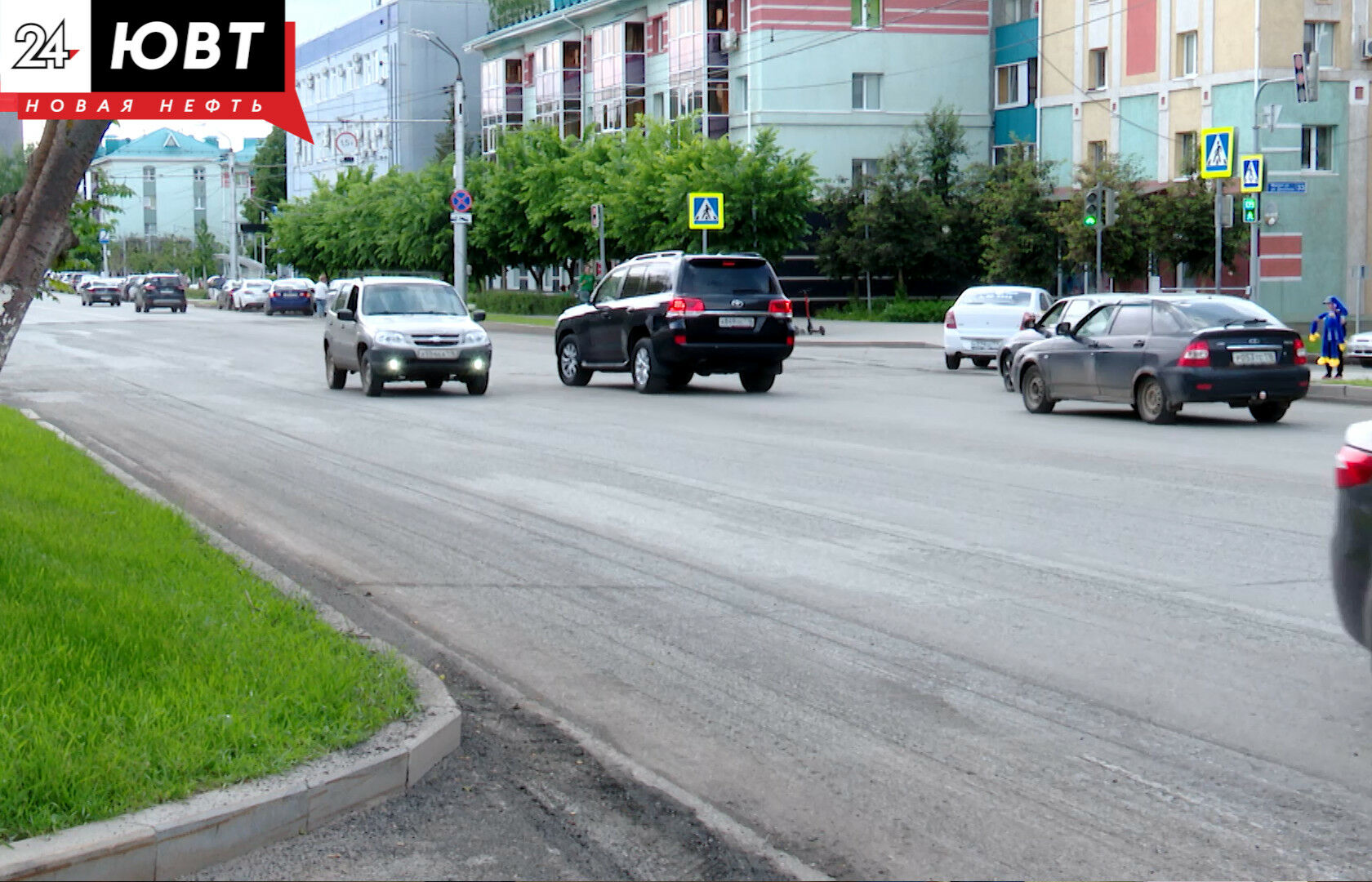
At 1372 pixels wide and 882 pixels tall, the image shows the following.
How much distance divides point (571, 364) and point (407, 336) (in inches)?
133

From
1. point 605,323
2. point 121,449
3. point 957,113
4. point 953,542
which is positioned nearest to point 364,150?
point 957,113

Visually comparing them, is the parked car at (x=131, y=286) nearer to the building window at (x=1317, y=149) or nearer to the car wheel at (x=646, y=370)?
the building window at (x=1317, y=149)

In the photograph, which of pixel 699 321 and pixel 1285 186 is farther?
pixel 1285 186

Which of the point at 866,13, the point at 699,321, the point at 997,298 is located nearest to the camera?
the point at 699,321

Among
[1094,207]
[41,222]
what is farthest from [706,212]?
[41,222]

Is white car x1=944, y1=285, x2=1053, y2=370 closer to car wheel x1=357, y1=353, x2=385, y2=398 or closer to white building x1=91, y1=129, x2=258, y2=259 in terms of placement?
car wheel x1=357, y1=353, x2=385, y2=398

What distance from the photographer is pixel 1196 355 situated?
1881 centimetres

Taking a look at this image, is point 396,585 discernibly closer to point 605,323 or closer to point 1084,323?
point 1084,323

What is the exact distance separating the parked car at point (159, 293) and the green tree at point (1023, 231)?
3577 centimetres

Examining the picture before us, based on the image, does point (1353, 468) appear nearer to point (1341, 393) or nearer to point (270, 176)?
point (1341, 393)

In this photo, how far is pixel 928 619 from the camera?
8070mm

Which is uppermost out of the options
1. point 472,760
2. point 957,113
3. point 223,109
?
point 957,113

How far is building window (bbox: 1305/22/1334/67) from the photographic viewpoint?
50219 millimetres

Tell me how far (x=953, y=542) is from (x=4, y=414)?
36.3ft
